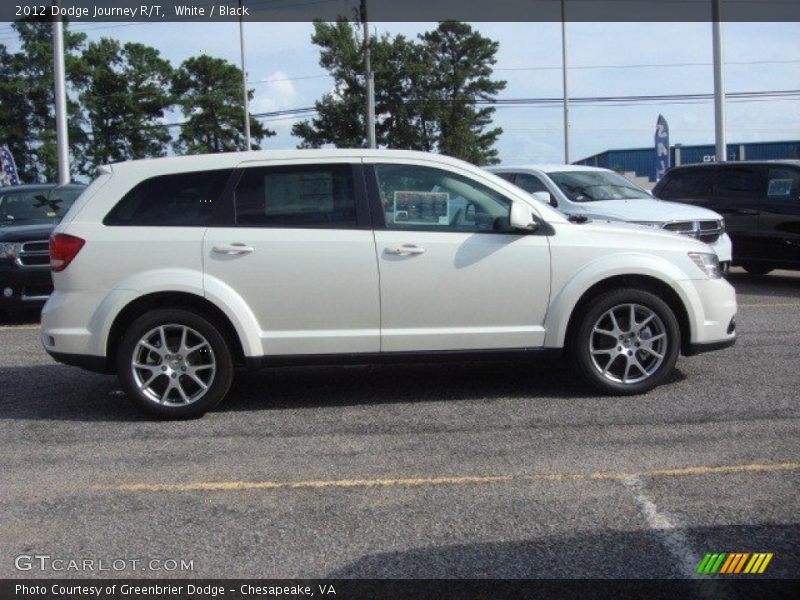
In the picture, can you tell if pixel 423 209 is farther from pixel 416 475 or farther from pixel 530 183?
pixel 530 183

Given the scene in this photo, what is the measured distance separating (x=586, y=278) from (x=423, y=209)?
125 cm

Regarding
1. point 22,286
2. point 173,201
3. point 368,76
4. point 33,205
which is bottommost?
point 22,286

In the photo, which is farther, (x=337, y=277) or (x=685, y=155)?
(x=685, y=155)

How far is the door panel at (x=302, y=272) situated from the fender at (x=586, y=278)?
1.26m

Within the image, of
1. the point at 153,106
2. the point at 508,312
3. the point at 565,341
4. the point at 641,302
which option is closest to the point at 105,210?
the point at 508,312

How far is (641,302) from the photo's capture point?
6867mm

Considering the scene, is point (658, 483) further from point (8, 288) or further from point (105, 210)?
point (8, 288)

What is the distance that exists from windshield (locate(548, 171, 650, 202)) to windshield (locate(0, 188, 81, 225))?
22.4 ft

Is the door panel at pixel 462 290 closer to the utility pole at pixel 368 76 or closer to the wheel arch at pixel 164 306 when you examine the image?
the wheel arch at pixel 164 306

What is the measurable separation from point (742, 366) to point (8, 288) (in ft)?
27.2

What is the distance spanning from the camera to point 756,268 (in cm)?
1440

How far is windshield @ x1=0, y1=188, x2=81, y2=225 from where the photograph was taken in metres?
12.9

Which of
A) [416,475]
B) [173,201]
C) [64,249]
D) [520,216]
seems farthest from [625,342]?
[64,249]

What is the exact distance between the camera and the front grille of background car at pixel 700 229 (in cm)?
1217
